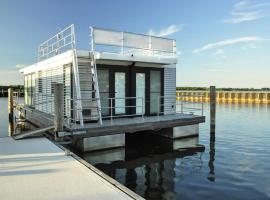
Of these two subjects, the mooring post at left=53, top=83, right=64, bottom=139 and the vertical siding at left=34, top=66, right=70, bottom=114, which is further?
the vertical siding at left=34, top=66, right=70, bottom=114

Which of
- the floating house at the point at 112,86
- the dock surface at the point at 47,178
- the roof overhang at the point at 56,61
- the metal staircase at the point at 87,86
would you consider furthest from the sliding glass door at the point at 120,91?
the dock surface at the point at 47,178

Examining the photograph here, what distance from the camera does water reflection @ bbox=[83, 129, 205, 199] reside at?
312 inches

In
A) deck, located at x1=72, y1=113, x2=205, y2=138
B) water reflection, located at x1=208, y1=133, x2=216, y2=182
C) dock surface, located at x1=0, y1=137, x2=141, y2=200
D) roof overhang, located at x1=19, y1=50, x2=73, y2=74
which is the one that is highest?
roof overhang, located at x1=19, y1=50, x2=73, y2=74

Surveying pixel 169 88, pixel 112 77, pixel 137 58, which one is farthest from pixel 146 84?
pixel 112 77

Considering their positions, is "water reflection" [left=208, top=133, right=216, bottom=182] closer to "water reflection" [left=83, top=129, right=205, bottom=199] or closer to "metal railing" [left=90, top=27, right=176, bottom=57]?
"water reflection" [left=83, top=129, right=205, bottom=199]

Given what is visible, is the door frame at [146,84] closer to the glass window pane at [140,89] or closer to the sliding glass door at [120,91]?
the glass window pane at [140,89]

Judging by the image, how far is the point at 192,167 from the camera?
10.0m

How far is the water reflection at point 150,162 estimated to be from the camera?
7918 mm

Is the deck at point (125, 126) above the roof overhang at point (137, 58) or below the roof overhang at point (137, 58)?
below

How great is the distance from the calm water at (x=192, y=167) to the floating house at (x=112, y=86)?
110cm

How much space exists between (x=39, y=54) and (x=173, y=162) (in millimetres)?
13987

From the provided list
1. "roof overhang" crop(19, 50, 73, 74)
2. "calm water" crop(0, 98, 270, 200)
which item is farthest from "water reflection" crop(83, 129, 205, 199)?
"roof overhang" crop(19, 50, 73, 74)

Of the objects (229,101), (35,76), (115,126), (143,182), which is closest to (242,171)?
(143,182)

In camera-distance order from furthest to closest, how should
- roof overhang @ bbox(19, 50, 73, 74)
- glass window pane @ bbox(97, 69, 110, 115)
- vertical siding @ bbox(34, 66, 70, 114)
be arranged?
vertical siding @ bbox(34, 66, 70, 114)
glass window pane @ bbox(97, 69, 110, 115)
roof overhang @ bbox(19, 50, 73, 74)
